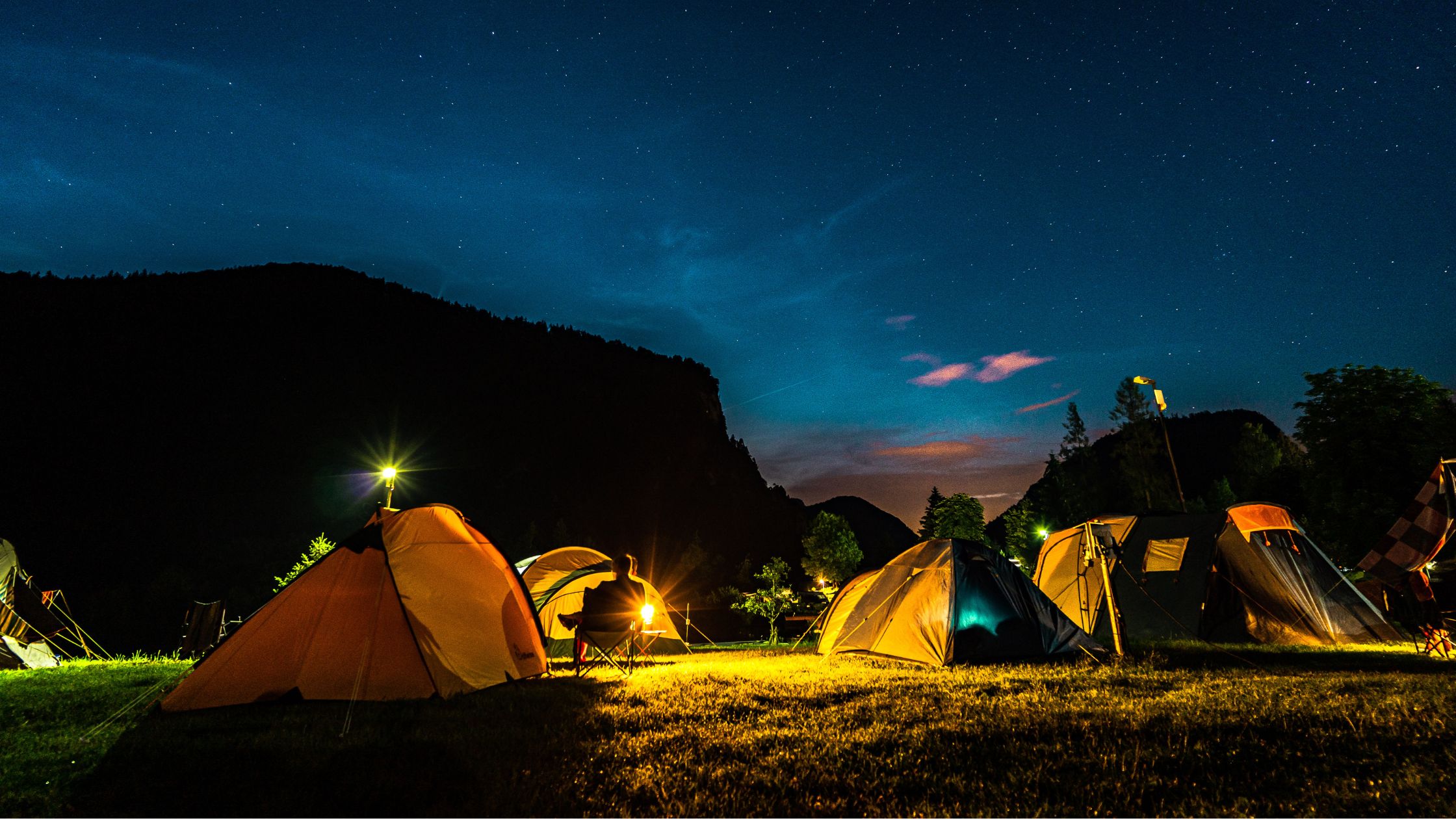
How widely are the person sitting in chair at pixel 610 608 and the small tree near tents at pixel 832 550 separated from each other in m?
57.5

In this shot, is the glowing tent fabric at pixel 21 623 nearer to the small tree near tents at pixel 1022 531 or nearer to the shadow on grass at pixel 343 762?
the shadow on grass at pixel 343 762

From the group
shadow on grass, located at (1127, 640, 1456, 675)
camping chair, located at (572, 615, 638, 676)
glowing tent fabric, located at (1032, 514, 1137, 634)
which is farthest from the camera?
glowing tent fabric, located at (1032, 514, 1137, 634)

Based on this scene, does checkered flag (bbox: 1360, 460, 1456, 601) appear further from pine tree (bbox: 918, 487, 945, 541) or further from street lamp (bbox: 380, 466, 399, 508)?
pine tree (bbox: 918, 487, 945, 541)

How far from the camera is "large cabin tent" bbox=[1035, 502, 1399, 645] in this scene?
1238 cm

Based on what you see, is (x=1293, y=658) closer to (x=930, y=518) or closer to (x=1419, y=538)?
(x=1419, y=538)

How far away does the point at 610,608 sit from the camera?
9.33 m

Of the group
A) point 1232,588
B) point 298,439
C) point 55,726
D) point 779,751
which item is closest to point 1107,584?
point 1232,588

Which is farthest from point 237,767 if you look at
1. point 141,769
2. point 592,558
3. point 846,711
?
point 592,558

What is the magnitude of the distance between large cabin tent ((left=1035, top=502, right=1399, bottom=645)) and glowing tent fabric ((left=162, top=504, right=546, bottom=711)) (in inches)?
429

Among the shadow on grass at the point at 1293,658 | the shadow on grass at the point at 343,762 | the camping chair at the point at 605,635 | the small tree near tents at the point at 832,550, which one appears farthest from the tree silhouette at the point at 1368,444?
the small tree near tents at the point at 832,550

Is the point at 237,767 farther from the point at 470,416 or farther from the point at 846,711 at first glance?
the point at 470,416

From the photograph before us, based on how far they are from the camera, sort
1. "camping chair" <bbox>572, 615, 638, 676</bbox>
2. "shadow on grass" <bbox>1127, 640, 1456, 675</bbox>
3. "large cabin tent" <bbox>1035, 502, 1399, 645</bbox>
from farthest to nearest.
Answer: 1. "large cabin tent" <bbox>1035, 502, 1399, 645</bbox>
2. "camping chair" <bbox>572, 615, 638, 676</bbox>
3. "shadow on grass" <bbox>1127, 640, 1456, 675</bbox>

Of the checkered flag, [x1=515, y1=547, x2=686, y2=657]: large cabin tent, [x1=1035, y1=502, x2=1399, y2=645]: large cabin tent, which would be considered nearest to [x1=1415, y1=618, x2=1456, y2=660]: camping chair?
the checkered flag

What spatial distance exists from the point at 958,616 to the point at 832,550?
192 ft
